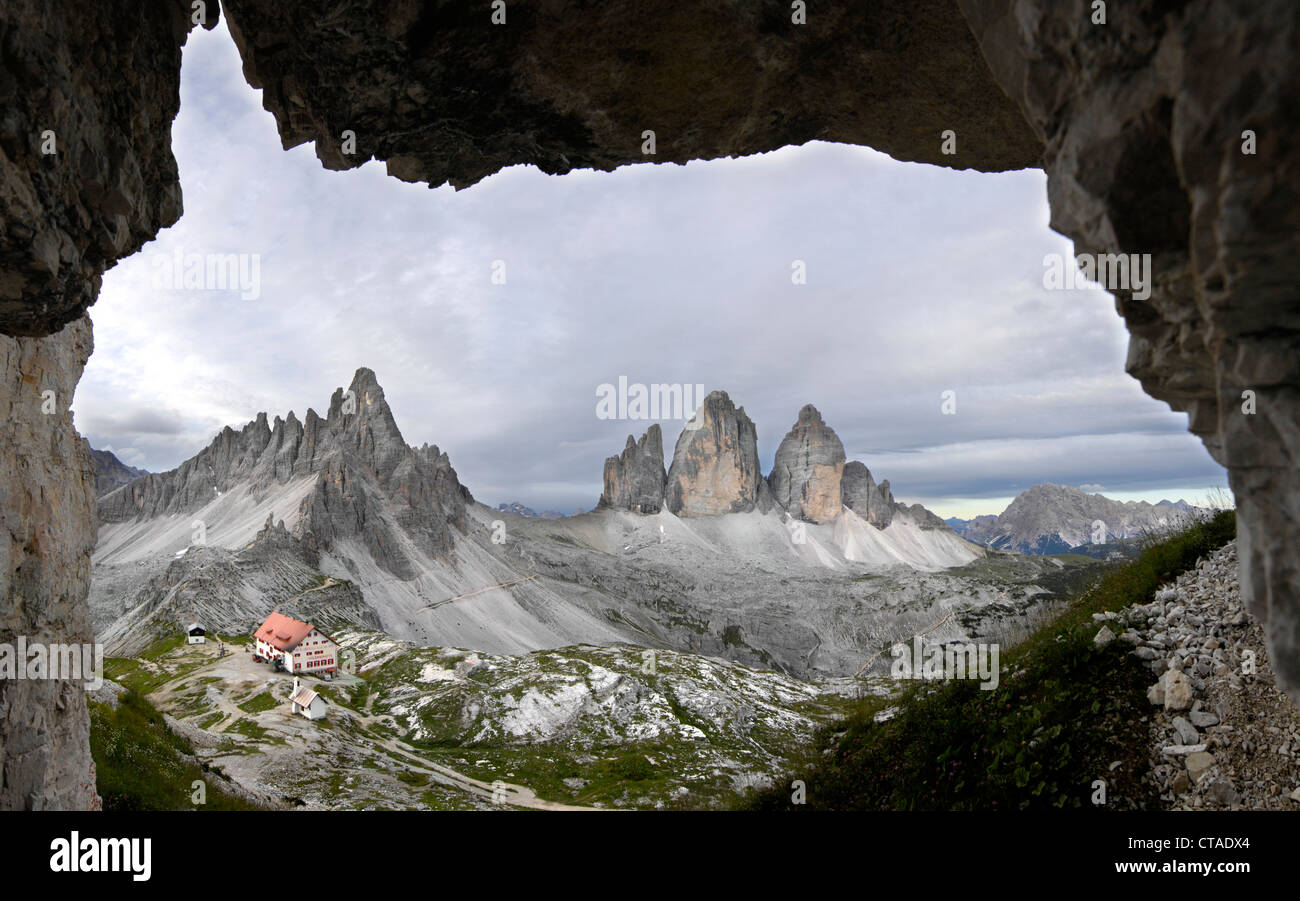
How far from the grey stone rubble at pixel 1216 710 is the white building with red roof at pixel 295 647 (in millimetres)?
91700

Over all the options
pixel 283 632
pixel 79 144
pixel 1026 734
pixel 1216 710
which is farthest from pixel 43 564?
pixel 283 632

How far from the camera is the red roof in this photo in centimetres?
8212

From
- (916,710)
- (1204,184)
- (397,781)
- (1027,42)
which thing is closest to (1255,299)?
(1204,184)

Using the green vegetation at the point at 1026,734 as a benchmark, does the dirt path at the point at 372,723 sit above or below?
below

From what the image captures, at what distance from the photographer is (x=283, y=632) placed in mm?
83750

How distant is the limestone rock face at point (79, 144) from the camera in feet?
19.2

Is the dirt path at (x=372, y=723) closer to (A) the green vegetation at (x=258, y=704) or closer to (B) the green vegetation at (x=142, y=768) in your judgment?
(A) the green vegetation at (x=258, y=704)

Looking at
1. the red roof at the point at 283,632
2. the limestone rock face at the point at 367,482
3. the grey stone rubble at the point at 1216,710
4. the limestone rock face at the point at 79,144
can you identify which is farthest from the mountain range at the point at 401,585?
the grey stone rubble at the point at 1216,710

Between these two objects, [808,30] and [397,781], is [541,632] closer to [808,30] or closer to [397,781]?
[397,781]

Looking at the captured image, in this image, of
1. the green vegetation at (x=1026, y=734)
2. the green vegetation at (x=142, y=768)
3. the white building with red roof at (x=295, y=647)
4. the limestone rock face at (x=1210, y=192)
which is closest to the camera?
the limestone rock face at (x=1210, y=192)

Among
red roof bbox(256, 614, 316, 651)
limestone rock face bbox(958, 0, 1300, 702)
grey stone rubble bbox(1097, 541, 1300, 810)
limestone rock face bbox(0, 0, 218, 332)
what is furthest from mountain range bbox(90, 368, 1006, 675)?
limestone rock face bbox(958, 0, 1300, 702)

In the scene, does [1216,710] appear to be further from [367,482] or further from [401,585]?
[367,482]

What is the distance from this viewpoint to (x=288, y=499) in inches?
6772

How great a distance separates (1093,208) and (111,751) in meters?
24.1
